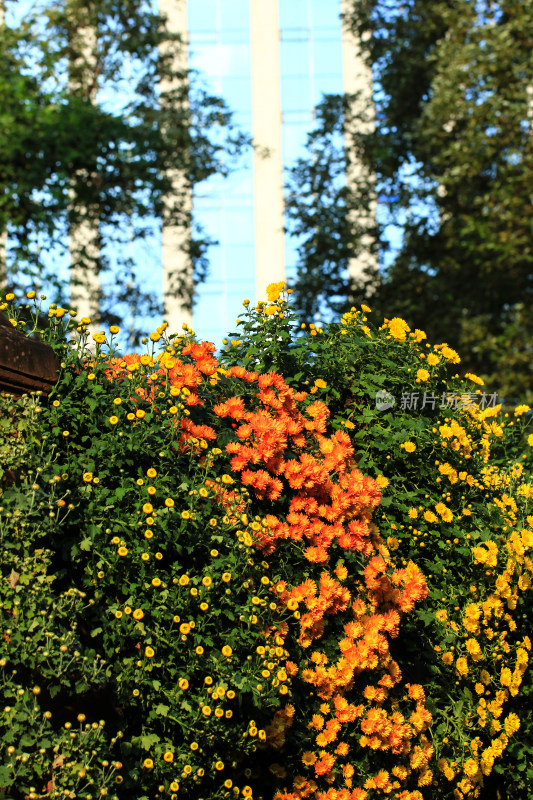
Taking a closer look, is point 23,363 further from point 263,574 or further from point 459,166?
point 459,166

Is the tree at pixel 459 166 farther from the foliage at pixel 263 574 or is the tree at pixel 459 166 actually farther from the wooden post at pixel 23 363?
the wooden post at pixel 23 363

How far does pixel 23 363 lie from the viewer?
9.01ft

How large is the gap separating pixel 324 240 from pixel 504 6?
3.54 metres

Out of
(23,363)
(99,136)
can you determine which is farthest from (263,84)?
(23,363)

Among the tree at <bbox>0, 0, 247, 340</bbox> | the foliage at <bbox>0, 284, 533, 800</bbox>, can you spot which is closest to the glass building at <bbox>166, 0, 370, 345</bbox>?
the tree at <bbox>0, 0, 247, 340</bbox>

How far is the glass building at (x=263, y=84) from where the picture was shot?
44.6 feet

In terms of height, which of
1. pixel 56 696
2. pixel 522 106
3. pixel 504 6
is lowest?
pixel 56 696

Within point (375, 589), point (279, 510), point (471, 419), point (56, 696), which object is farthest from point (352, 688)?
point (471, 419)

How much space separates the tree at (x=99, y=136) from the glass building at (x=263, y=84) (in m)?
1.87

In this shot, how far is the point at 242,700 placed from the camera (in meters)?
2.64

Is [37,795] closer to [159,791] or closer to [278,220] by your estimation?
[159,791]

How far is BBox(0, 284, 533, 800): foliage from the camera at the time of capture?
2482mm

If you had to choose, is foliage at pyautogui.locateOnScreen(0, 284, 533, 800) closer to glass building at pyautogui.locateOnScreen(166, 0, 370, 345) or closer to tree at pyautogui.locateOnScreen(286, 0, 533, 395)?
tree at pyautogui.locateOnScreen(286, 0, 533, 395)

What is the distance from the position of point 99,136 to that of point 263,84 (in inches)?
181
